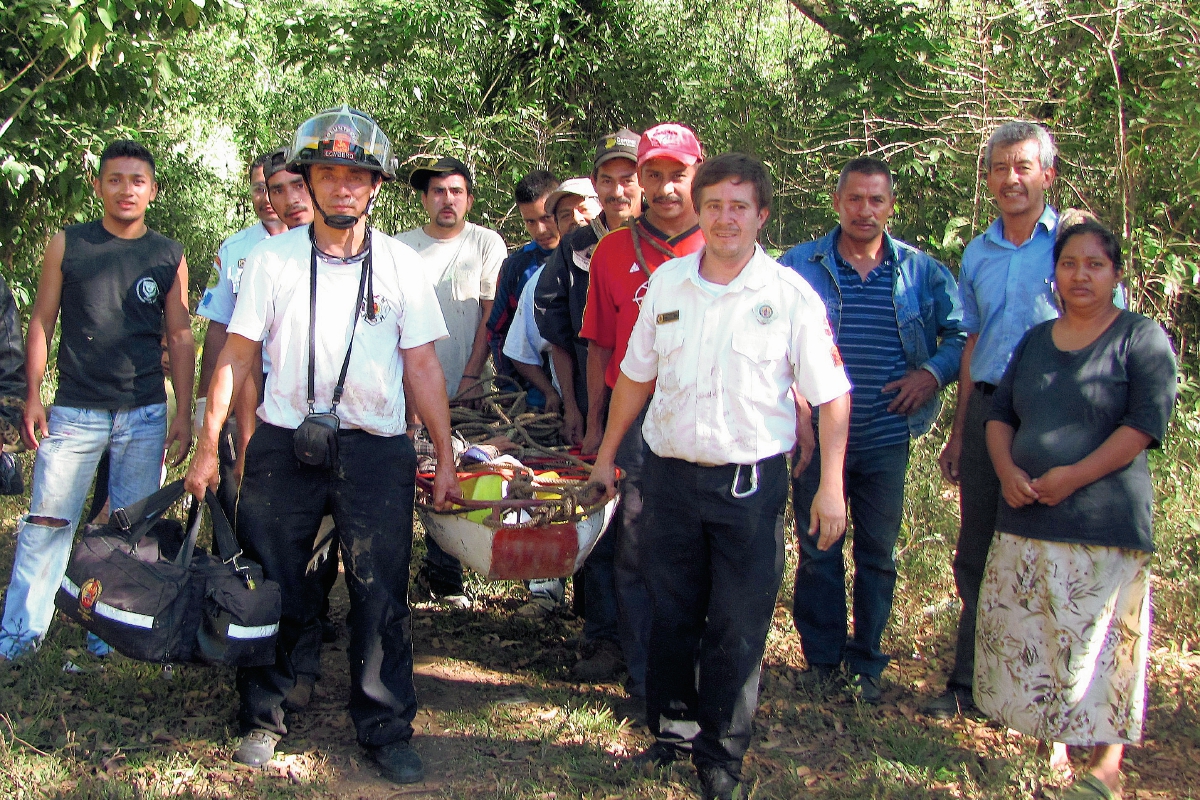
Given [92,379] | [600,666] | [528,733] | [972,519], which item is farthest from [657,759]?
[92,379]

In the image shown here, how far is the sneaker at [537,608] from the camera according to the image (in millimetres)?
5383

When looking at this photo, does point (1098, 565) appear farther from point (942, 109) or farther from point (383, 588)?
point (942, 109)

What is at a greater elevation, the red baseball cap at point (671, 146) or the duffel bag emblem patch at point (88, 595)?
the red baseball cap at point (671, 146)

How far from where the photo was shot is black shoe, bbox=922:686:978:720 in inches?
168

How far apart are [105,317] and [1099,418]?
381cm

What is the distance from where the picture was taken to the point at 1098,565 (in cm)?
346

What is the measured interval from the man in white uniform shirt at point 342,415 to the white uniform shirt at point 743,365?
2.81 ft

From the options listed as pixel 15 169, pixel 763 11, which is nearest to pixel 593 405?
pixel 15 169

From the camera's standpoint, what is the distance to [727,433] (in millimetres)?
3322

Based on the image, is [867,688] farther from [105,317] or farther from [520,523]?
[105,317]

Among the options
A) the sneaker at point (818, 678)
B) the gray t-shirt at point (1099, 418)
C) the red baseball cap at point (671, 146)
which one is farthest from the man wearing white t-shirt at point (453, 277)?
the gray t-shirt at point (1099, 418)

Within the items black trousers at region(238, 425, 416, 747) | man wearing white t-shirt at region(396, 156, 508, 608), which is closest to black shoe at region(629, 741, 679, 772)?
black trousers at region(238, 425, 416, 747)

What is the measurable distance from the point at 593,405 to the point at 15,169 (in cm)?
457

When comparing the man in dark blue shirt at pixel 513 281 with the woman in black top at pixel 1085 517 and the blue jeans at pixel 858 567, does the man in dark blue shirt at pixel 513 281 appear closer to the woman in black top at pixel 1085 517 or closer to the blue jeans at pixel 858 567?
the blue jeans at pixel 858 567
